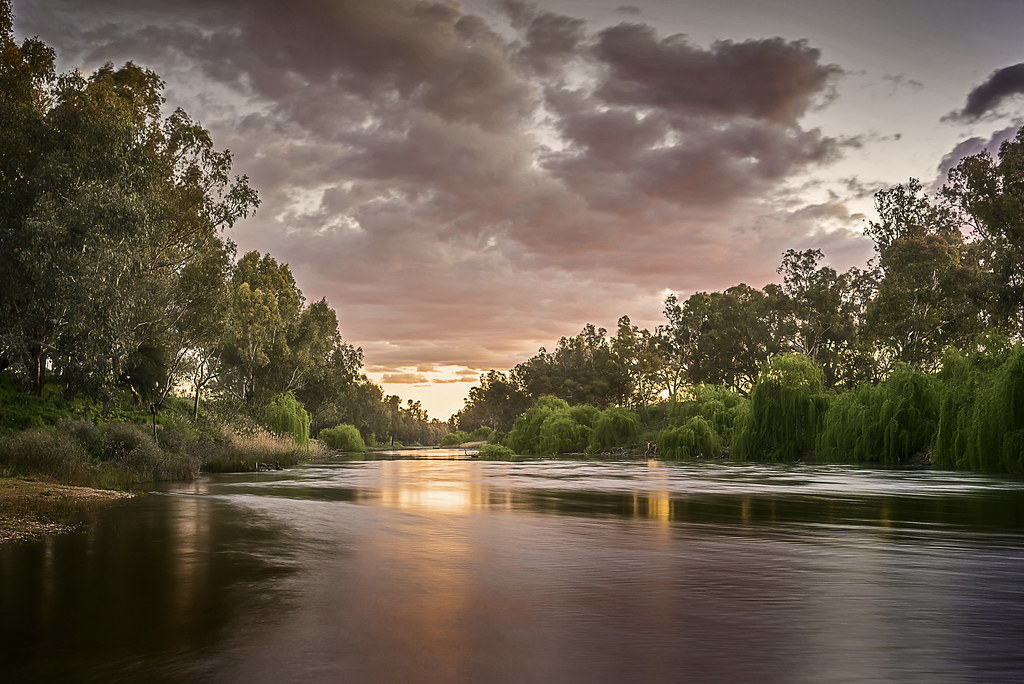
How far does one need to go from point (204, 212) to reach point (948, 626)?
1614 inches

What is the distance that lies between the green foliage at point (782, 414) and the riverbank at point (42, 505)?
37.7 m

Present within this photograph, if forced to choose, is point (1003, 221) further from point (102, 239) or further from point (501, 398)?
point (501, 398)

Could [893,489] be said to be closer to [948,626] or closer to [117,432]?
[948,626]

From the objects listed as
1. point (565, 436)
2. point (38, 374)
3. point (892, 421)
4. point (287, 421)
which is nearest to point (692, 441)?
point (565, 436)

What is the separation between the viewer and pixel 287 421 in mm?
57094

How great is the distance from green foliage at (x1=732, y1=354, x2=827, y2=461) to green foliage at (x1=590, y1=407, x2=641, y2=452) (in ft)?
65.7

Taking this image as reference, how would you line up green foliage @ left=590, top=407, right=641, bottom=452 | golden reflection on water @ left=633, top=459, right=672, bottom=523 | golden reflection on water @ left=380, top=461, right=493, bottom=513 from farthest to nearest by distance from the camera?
green foliage @ left=590, top=407, right=641, bottom=452 → golden reflection on water @ left=380, top=461, right=493, bottom=513 → golden reflection on water @ left=633, top=459, right=672, bottom=523

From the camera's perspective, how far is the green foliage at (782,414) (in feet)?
151

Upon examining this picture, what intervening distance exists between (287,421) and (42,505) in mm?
41584

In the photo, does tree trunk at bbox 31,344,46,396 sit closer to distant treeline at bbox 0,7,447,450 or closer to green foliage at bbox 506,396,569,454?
distant treeline at bbox 0,7,447,450

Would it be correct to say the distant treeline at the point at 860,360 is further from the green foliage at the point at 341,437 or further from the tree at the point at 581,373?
the green foliage at the point at 341,437

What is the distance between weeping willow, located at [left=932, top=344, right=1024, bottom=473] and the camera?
28.5 m

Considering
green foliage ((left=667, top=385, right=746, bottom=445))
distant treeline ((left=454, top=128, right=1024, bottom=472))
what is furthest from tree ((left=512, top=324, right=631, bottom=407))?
green foliage ((left=667, top=385, right=746, bottom=445))

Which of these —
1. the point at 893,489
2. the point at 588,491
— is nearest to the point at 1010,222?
the point at 893,489
